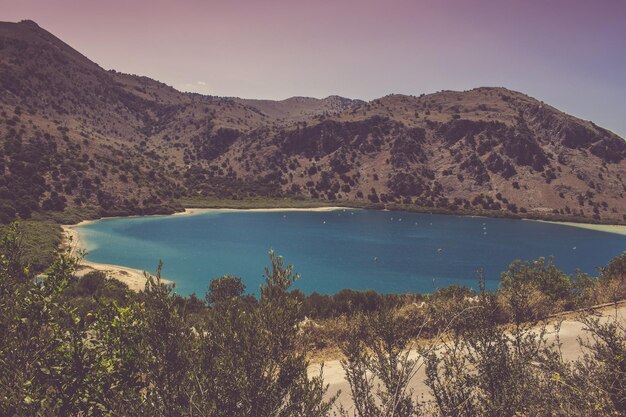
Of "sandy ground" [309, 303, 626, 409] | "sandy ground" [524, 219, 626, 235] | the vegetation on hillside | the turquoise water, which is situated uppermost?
the vegetation on hillside

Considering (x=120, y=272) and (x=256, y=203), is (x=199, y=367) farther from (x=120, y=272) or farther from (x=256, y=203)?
(x=256, y=203)

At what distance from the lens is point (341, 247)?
98.6m

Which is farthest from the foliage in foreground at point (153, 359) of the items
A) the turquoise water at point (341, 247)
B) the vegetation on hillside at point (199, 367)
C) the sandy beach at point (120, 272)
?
the turquoise water at point (341, 247)

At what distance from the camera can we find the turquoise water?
6994cm

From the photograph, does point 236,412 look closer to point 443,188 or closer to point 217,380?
point 217,380

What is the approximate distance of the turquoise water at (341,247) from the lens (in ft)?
229

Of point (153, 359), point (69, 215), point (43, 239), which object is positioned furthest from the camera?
point (69, 215)

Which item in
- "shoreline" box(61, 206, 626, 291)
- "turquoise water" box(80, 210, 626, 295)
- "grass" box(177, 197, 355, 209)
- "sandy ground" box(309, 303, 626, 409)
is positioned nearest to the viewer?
"sandy ground" box(309, 303, 626, 409)

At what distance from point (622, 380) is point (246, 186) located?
7378 inches

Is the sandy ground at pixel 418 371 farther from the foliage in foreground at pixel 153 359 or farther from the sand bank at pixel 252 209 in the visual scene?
the sand bank at pixel 252 209

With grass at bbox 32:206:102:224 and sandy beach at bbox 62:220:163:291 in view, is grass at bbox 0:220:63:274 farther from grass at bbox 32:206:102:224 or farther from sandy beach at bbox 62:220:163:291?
grass at bbox 32:206:102:224

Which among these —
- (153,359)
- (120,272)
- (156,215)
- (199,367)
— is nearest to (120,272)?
(120,272)

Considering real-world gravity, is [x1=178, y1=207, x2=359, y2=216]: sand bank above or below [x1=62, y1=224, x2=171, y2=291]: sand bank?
above

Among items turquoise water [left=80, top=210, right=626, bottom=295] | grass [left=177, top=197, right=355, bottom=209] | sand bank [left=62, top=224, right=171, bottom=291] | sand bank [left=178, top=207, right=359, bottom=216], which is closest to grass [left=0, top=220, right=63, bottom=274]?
sand bank [left=62, top=224, right=171, bottom=291]
